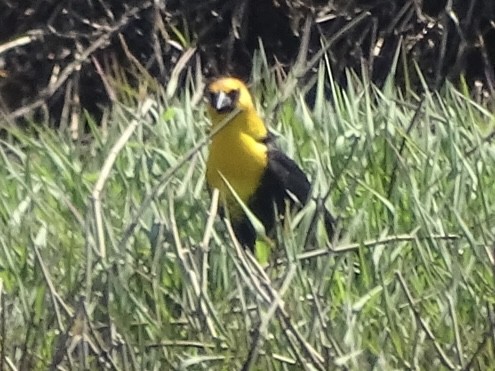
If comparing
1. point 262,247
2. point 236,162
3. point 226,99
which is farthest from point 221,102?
point 262,247

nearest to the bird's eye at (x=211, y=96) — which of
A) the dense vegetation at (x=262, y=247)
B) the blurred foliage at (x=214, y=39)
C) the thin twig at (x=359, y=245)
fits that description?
the dense vegetation at (x=262, y=247)

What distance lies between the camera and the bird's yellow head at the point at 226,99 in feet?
9.70

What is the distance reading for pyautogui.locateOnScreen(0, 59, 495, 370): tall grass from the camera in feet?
6.99

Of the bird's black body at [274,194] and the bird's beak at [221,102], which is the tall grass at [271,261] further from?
the bird's beak at [221,102]

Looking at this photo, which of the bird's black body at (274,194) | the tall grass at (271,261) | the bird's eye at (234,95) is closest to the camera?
the tall grass at (271,261)

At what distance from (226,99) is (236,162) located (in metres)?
0.14

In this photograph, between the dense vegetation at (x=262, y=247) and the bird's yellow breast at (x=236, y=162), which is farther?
the bird's yellow breast at (x=236, y=162)

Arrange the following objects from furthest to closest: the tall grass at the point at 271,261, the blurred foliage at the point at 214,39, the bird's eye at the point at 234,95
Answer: the blurred foliage at the point at 214,39, the bird's eye at the point at 234,95, the tall grass at the point at 271,261

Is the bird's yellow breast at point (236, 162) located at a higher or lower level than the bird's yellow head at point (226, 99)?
lower

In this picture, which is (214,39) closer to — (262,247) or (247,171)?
(247,171)

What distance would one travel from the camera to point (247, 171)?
9.59 ft

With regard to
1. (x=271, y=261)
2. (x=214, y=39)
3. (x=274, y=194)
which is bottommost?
(x=214, y=39)

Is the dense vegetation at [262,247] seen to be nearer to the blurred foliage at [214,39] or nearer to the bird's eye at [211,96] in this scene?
the bird's eye at [211,96]

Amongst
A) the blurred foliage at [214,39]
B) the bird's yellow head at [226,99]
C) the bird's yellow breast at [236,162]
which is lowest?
the blurred foliage at [214,39]
